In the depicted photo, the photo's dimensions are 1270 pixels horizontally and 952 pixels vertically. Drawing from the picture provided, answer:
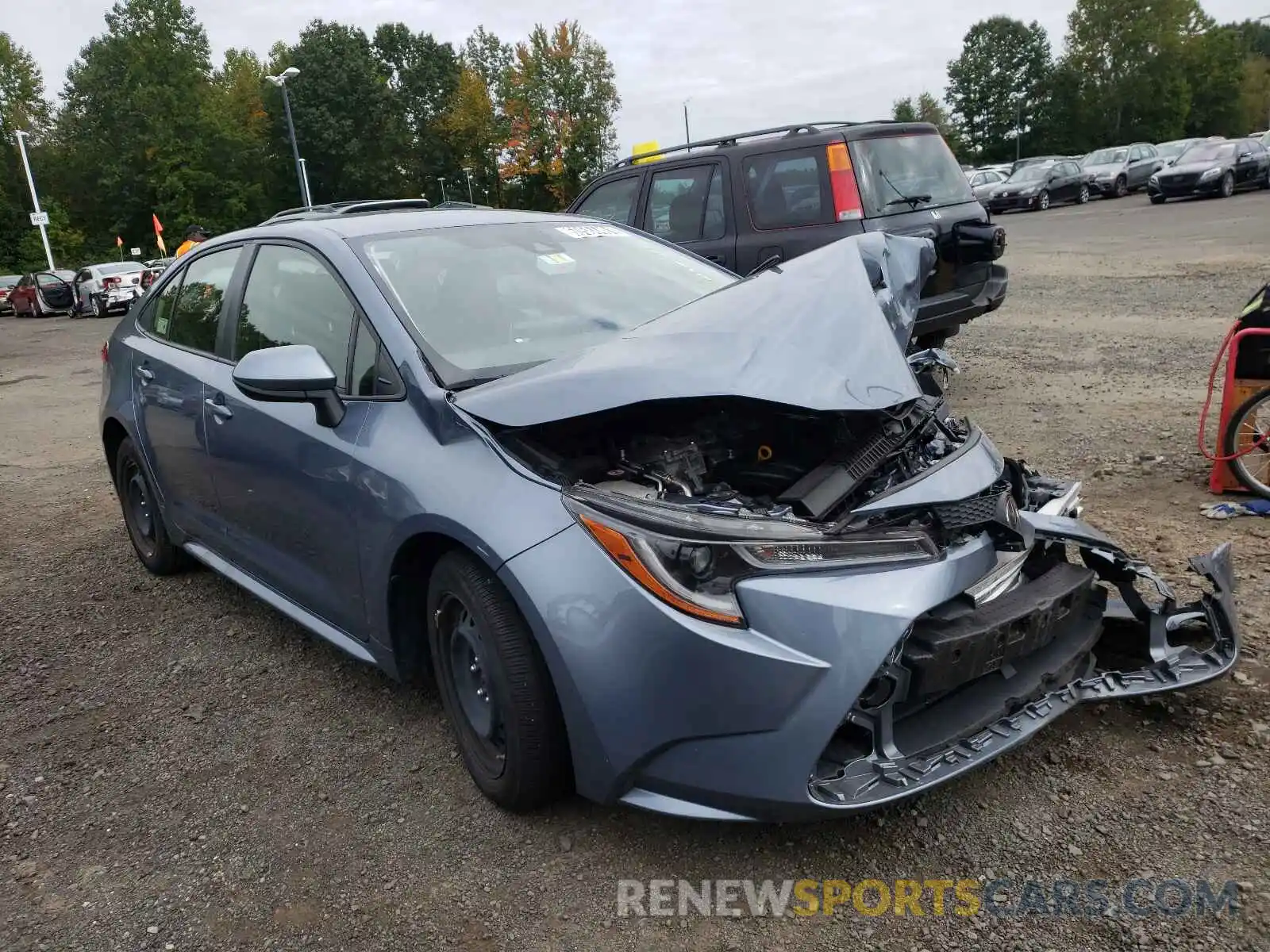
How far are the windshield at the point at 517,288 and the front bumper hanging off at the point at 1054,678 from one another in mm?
1514

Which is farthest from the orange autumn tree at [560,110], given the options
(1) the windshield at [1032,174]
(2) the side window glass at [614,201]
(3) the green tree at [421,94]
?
(2) the side window glass at [614,201]

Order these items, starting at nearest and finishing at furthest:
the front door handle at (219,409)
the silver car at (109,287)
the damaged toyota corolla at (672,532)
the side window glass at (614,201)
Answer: the damaged toyota corolla at (672,532), the front door handle at (219,409), the side window glass at (614,201), the silver car at (109,287)

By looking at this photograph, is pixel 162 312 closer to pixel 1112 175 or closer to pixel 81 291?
pixel 81 291

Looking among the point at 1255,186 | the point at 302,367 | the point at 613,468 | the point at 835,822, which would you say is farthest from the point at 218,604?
the point at 1255,186

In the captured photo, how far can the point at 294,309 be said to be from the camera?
3539 mm

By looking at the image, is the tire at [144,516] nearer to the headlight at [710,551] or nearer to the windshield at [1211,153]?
the headlight at [710,551]

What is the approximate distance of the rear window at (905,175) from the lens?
269 inches

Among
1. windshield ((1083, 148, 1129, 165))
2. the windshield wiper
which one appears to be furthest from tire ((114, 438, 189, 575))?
windshield ((1083, 148, 1129, 165))

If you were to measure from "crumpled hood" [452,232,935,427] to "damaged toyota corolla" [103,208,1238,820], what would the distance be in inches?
0.4

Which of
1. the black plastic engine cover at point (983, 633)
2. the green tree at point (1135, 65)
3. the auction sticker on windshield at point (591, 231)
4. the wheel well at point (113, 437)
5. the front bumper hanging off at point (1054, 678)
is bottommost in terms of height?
the front bumper hanging off at point (1054, 678)

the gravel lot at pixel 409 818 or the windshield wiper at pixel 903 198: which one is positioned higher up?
the windshield wiper at pixel 903 198

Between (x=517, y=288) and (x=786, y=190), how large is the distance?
4.20 m

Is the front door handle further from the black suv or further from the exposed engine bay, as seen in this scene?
the black suv

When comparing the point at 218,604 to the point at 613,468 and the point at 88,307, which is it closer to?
the point at 613,468
